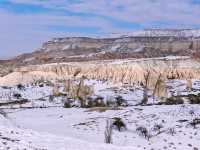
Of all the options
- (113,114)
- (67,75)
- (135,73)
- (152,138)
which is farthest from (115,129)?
(67,75)

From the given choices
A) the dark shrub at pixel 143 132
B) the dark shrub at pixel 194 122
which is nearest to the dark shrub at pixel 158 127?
the dark shrub at pixel 143 132

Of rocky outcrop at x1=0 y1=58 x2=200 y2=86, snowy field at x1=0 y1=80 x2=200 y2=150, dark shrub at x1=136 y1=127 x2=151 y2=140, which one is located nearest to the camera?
snowy field at x1=0 y1=80 x2=200 y2=150

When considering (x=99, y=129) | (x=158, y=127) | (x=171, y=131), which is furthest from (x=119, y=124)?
(x=171, y=131)

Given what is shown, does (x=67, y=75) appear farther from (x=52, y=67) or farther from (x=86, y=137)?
(x=86, y=137)

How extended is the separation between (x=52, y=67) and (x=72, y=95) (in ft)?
253

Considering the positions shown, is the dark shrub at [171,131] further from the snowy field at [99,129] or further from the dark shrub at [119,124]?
the dark shrub at [119,124]

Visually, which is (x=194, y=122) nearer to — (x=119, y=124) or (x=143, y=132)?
(x=143, y=132)

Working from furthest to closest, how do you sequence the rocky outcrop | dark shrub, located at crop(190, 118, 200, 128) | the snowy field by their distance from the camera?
the rocky outcrop, dark shrub, located at crop(190, 118, 200, 128), the snowy field

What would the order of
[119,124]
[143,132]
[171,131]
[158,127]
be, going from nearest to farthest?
1. [171,131]
2. [143,132]
3. [158,127]
4. [119,124]

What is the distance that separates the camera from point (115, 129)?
34.4 metres

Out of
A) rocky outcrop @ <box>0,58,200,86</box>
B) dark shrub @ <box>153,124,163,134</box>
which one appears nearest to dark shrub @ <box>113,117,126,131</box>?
dark shrub @ <box>153,124,163,134</box>

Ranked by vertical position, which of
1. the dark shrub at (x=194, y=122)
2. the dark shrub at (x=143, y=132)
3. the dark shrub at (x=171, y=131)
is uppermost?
the dark shrub at (x=194, y=122)

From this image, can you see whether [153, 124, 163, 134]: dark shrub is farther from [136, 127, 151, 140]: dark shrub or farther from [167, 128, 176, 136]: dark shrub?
[167, 128, 176, 136]: dark shrub

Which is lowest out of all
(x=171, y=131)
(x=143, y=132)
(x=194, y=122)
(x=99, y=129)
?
(x=99, y=129)
